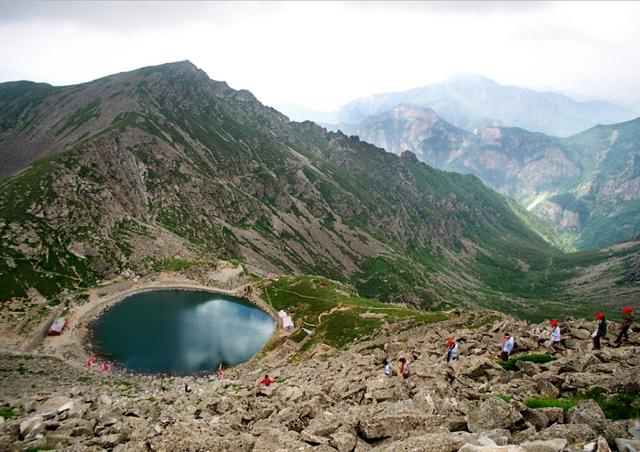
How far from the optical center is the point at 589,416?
A: 633 inches

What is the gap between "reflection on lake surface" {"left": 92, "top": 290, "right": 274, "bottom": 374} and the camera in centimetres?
9444

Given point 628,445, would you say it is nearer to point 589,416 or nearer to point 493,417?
point 589,416

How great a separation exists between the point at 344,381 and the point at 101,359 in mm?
81295

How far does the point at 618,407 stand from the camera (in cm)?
1798

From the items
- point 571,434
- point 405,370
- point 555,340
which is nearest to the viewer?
point 571,434

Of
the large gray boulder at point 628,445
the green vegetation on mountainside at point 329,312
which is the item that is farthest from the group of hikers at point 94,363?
the large gray boulder at point 628,445

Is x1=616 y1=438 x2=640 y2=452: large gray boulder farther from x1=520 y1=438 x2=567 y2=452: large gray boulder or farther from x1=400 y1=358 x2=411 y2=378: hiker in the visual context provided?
x1=400 y1=358 x2=411 y2=378: hiker

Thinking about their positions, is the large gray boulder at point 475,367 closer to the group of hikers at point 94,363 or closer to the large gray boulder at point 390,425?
the large gray boulder at point 390,425

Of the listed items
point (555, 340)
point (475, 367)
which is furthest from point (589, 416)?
point (555, 340)

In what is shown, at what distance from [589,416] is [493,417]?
12.5 feet

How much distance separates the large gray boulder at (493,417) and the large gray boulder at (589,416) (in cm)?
221

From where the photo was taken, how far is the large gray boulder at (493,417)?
57.9 ft

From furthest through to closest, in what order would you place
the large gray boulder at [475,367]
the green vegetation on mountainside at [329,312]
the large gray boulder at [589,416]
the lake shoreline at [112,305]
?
the green vegetation on mountainside at [329,312], the lake shoreline at [112,305], the large gray boulder at [475,367], the large gray boulder at [589,416]

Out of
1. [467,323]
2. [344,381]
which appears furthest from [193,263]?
[344,381]
